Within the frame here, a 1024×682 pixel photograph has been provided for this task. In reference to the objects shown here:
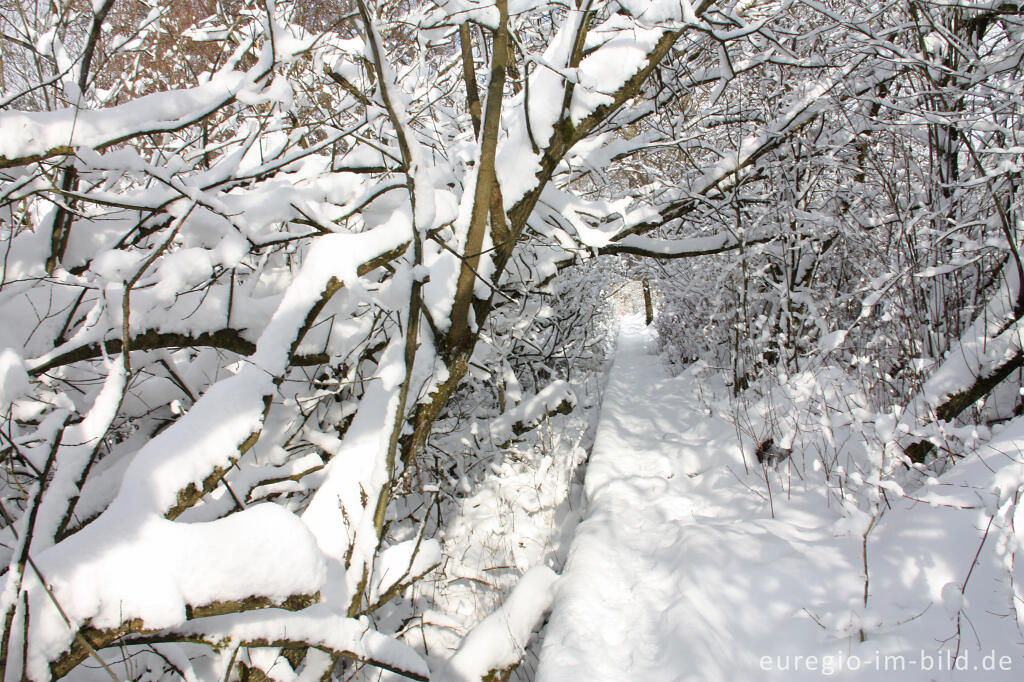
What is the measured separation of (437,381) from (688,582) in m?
1.43

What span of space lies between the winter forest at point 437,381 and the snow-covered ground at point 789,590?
1cm

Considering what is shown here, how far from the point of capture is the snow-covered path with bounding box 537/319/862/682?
1747 millimetres

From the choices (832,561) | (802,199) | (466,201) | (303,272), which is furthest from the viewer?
(802,199)

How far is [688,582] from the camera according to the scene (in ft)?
6.88

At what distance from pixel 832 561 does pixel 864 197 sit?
273cm

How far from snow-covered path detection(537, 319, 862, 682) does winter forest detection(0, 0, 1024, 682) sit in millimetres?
17

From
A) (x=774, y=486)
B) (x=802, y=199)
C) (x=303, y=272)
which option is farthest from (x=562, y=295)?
(x=303, y=272)

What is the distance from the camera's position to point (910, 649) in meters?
1.43

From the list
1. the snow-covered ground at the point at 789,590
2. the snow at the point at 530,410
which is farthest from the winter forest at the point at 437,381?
the snow at the point at 530,410

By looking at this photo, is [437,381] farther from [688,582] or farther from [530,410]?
[530,410]

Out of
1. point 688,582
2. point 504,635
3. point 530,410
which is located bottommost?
point 504,635

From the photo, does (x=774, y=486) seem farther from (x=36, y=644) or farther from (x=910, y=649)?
(x=36, y=644)

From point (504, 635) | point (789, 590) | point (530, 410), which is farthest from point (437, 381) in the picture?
point (530, 410)

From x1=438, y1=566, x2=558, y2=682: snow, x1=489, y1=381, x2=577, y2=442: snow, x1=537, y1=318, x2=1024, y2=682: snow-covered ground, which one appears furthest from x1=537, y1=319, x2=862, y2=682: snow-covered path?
x1=489, y1=381, x2=577, y2=442: snow
